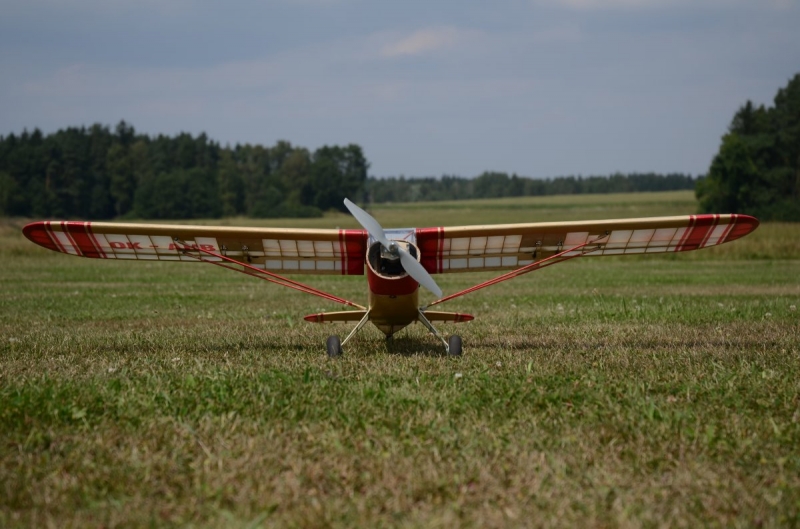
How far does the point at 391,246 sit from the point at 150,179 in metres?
144

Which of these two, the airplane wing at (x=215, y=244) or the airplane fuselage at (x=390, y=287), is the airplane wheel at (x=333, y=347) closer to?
the airplane fuselage at (x=390, y=287)

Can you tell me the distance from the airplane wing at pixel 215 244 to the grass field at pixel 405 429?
1106 mm

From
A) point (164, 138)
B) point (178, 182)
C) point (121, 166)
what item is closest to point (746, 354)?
point (178, 182)

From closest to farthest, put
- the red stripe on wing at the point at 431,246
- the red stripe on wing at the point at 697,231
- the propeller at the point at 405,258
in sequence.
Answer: the propeller at the point at 405,258
the red stripe on wing at the point at 697,231
the red stripe on wing at the point at 431,246

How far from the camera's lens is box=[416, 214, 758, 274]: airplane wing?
9578 mm

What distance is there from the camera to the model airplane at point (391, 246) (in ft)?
30.0

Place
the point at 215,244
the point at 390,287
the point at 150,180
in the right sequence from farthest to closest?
the point at 150,180, the point at 215,244, the point at 390,287

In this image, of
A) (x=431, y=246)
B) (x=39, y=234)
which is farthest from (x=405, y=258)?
(x=39, y=234)

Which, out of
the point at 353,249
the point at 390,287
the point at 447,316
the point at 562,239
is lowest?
the point at 447,316

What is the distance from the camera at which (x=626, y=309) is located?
14.0 meters

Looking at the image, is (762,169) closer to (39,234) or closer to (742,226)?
(742,226)

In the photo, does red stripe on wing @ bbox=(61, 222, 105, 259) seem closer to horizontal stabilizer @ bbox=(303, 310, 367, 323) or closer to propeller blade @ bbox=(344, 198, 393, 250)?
horizontal stabilizer @ bbox=(303, 310, 367, 323)

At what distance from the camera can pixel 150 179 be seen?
144625 mm

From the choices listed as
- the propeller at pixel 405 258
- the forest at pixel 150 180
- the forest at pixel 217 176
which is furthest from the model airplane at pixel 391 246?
the forest at pixel 150 180
